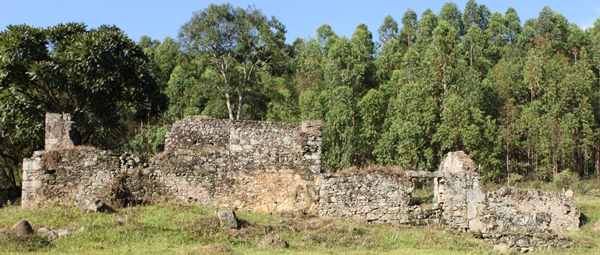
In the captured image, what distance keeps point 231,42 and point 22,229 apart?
24.9 m

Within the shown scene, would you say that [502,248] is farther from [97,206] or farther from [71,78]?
[71,78]

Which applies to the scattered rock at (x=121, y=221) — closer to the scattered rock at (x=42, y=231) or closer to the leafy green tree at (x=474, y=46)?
the scattered rock at (x=42, y=231)

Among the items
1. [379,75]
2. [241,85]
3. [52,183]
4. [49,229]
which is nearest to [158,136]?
[241,85]

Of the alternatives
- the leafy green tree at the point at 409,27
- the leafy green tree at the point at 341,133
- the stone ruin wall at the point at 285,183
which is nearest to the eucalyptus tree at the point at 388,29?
the leafy green tree at the point at 409,27

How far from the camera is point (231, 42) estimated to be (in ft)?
118

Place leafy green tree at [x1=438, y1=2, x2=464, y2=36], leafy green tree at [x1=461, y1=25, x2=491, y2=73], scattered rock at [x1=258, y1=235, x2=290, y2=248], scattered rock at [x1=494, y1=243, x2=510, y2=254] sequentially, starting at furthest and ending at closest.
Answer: leafy green tree at [x1=438, y1=2, x2=464, y2=36] → leafy green tree at [x1=461, y1=25, x2=491, y2=73] → scattered rock at [x1=494, y1=243, x2=510, y2=254] → scattered rock at [x1=258, y1=235, x2=290, y2=248]

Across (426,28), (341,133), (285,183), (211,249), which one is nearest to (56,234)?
(211,249)

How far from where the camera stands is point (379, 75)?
40906 millimetres

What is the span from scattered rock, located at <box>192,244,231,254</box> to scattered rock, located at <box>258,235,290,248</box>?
1.16 meters

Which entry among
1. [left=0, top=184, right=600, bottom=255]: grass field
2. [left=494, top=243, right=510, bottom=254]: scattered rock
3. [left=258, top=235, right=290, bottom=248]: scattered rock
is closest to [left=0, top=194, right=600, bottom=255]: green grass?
[left=0, top=184, right=600, bottom=255]: grass field

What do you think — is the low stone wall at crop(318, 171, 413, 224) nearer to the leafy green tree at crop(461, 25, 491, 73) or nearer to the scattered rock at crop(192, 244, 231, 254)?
the scattered rock at crop(192, 244, 231, 254)

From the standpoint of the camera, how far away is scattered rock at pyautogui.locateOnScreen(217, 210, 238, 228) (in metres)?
14.0

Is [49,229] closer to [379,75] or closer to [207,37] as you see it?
[207,37]

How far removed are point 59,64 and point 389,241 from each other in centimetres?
1465
